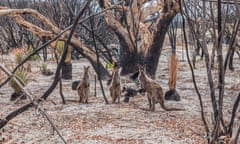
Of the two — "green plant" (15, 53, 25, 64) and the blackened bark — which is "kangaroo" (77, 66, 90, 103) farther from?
"green plant" (15, 53, 25, 64)

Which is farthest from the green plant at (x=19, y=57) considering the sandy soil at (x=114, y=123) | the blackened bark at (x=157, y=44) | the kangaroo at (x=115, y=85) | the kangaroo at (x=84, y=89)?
the kangaroo at (x=115, y=85)

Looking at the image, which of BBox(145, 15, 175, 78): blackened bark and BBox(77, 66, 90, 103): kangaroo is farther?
BBox(145, 15, 175, 78): blackened bark

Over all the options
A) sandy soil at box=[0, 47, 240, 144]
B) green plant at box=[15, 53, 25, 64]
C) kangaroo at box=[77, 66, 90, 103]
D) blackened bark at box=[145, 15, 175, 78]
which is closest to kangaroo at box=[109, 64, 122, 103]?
sandy soil at box=[0, 47, 240, 144]

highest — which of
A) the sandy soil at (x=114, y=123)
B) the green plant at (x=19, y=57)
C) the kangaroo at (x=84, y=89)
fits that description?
the green plant at (x=19, y=57)

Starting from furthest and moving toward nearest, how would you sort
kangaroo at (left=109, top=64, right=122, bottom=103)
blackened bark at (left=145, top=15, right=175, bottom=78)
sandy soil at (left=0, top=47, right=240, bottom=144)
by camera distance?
1. blackened bark at (left=145, top=15, right=175, bottom=78)
2. kangaroo at (left=109, top=64, right=122, bottom=103)
3. sandy soil at (left=0, top=47, right=240, bottom=144)

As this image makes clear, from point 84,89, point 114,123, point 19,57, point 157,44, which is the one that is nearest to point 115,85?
point 84,89

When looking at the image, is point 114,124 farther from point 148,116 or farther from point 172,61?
point 172,61

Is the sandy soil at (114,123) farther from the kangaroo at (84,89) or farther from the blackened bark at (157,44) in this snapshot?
the blackened bark at (157,44)

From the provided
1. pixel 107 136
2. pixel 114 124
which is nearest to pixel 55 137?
pixel 107 136

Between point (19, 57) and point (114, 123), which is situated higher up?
point (19, 57)

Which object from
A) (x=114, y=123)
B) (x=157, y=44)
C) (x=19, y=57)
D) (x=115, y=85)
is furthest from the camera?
(x=19, y=57)

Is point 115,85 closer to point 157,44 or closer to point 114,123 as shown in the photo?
point 114,123

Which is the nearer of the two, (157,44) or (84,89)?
(84,89)

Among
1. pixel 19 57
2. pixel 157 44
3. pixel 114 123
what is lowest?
pixel 114 123
